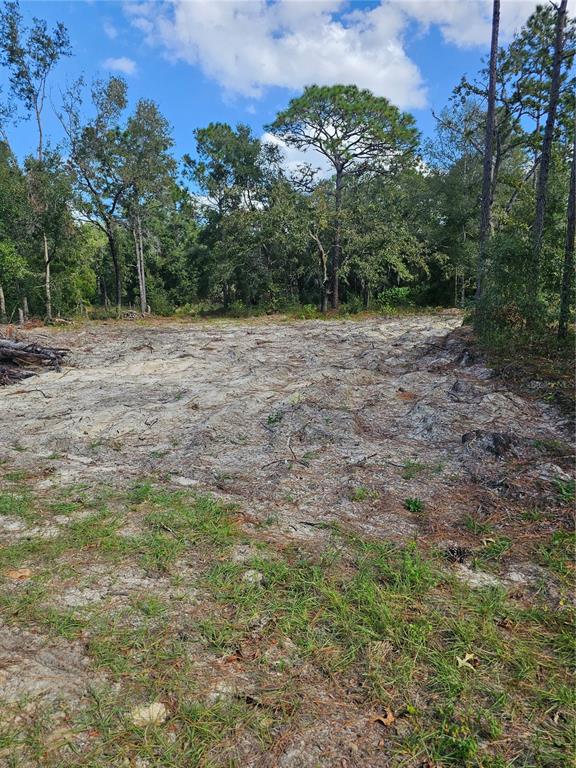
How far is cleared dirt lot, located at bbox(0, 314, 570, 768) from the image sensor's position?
62.8 inches

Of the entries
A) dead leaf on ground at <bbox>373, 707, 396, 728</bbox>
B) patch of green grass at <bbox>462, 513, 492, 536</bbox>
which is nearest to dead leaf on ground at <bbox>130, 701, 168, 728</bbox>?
dead leaf on ground at <bbox>373, 707, 396, 728</bbox>

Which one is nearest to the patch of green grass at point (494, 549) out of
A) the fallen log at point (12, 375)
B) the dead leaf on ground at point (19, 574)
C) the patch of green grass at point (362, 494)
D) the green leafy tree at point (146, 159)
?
the patch of green grass at point (362, 494)

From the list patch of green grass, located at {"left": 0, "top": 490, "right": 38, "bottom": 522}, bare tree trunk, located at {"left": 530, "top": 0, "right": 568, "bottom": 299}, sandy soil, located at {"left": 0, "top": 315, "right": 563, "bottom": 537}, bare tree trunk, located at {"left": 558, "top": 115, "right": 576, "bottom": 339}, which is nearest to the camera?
patch of green grass, located at {"left": 0, "top": 490, "right": 38, "bottom": 522}

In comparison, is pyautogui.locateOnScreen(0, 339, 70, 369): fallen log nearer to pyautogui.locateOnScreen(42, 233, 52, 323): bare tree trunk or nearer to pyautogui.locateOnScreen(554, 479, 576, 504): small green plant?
pyautogui.locateOnScreen(554, 479, 576, 504): small green plant

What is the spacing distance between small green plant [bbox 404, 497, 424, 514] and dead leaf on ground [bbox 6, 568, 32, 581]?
86.8 inches

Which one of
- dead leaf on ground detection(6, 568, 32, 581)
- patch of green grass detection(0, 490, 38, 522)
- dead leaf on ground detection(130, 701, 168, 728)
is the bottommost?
dead leaf on ground detection(130, 701, 168, 728)

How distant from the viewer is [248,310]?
21.5 meters

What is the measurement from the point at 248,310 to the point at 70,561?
19.5 metres

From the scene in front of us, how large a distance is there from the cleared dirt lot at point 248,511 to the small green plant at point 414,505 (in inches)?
0.5

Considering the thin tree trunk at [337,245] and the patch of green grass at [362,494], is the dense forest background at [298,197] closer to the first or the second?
the thin tree trunk at [337,245]

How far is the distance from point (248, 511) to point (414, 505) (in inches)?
42.8

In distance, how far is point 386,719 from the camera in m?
1.60

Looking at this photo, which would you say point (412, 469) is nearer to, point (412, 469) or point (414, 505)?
point (412, 469)

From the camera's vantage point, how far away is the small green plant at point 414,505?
302cm
